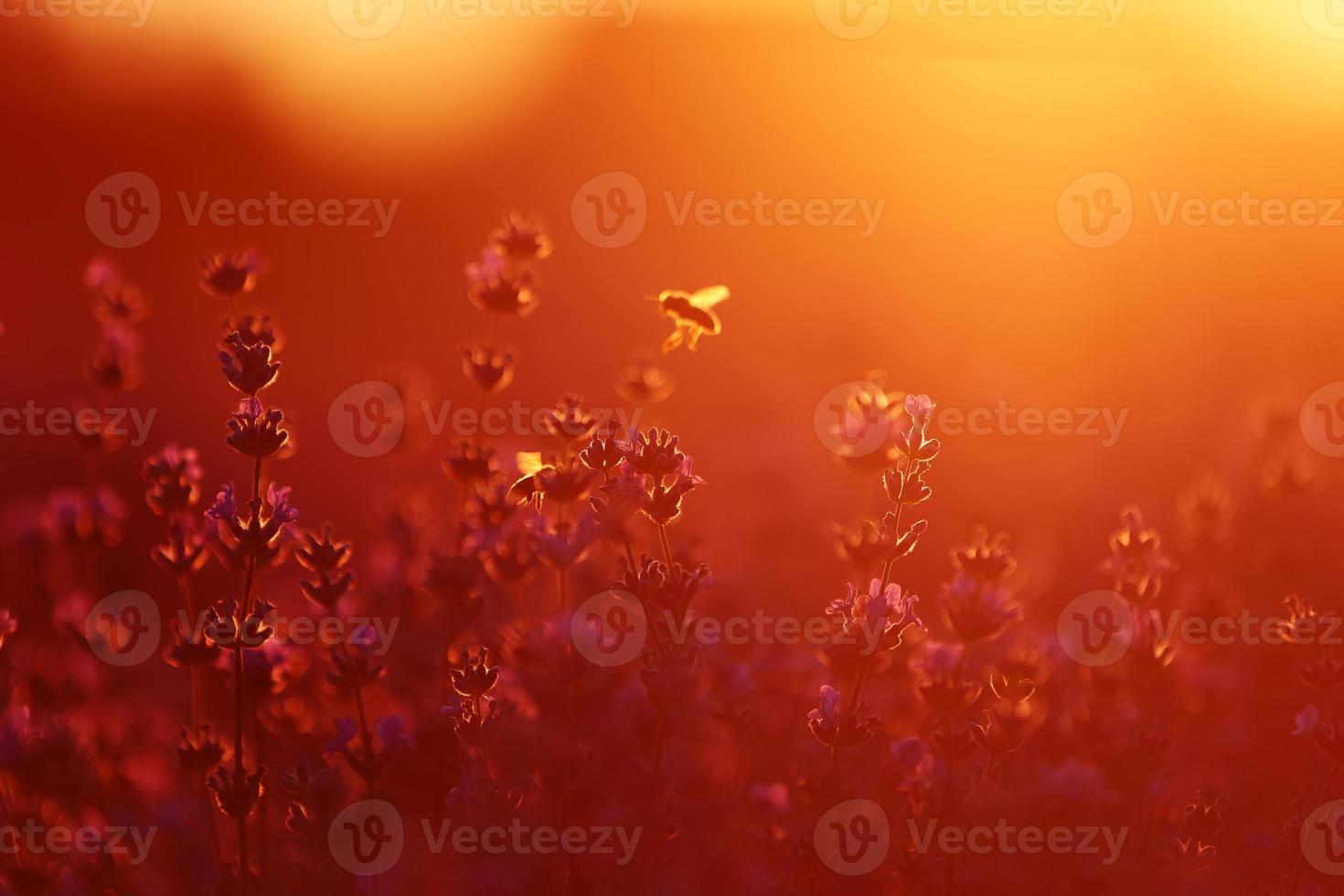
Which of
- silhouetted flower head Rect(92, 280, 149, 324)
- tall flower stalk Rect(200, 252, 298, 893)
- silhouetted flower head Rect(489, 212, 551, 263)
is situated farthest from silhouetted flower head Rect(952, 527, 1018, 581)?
silhouetted flower head Rect(92, 280, 149, 324)

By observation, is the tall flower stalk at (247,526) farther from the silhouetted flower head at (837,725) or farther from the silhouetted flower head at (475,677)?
the silhouetted flower head at (837,725)

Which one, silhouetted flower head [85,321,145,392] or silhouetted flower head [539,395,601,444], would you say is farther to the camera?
silhouetted flower head [85,321,145,392]

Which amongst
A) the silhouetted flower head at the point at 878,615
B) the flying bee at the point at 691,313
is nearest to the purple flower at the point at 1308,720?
the silhouetted flower head at the point at 878,615

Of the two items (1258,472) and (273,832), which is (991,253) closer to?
(1258,472)

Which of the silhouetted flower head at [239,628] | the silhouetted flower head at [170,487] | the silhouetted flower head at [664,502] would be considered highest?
the silhouetted flower head at [664,502]

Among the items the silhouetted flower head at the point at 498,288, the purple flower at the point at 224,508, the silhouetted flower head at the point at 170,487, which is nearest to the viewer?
the purple flower at the point at 224,508

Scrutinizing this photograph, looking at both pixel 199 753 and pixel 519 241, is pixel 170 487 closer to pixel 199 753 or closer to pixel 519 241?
pixel 199 753

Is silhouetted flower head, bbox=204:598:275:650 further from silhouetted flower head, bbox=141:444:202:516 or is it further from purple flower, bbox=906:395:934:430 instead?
purple flower, bbox=906:395:934:430

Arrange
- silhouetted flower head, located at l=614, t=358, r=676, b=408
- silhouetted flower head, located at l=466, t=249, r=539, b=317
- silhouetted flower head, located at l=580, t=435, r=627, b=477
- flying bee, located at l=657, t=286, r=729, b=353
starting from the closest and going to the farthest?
silhouetted flower head, located at l=580, t=435, r=627, b=477 < flying bee, located at l=657, t=286, r=729, b=353 < silhouetted flower head, located at l=466, t=249, r=539, b=317 < silhouetted flower head, located at l=614, t=358, r=676, b=408

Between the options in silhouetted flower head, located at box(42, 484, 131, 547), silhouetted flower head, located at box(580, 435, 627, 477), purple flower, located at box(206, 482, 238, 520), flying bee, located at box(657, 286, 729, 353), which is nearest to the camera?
purple flower, located at box(206, 482, 238, 520)

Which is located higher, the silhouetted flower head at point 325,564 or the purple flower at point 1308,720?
the silhouetted flower head at point 325,564

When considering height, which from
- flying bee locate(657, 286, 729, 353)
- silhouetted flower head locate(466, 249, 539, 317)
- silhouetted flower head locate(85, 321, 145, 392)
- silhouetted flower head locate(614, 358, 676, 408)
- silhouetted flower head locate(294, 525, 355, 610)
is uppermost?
silhouetted flower head locate(466, 249, 539, 317)
